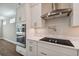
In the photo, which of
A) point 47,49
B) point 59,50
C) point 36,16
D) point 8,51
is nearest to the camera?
point 59,50

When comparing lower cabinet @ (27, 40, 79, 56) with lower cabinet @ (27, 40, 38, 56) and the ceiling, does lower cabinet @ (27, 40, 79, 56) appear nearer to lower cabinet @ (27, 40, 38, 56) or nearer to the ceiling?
lower cabinet @ (27, 40, 38, 56)

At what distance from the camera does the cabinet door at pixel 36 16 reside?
344cm

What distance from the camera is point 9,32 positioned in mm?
6625

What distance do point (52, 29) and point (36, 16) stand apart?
0.75 meters

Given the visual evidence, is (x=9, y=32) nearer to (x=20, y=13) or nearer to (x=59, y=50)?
(x=20, y=13)

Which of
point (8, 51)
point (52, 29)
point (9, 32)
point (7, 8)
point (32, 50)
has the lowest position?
point (8, 51)

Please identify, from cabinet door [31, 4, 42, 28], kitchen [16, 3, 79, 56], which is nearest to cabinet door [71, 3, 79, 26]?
kitchen [16, 3, 79, 56]

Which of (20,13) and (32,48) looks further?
(20,13)

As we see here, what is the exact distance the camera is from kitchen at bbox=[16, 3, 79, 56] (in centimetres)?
216

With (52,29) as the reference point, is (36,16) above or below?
above

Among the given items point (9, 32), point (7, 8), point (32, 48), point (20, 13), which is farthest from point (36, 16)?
point (9, 32)

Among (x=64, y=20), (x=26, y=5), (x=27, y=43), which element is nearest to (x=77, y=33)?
(x=64, y=20)

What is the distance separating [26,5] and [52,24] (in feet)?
4.37

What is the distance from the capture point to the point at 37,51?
114 inches
